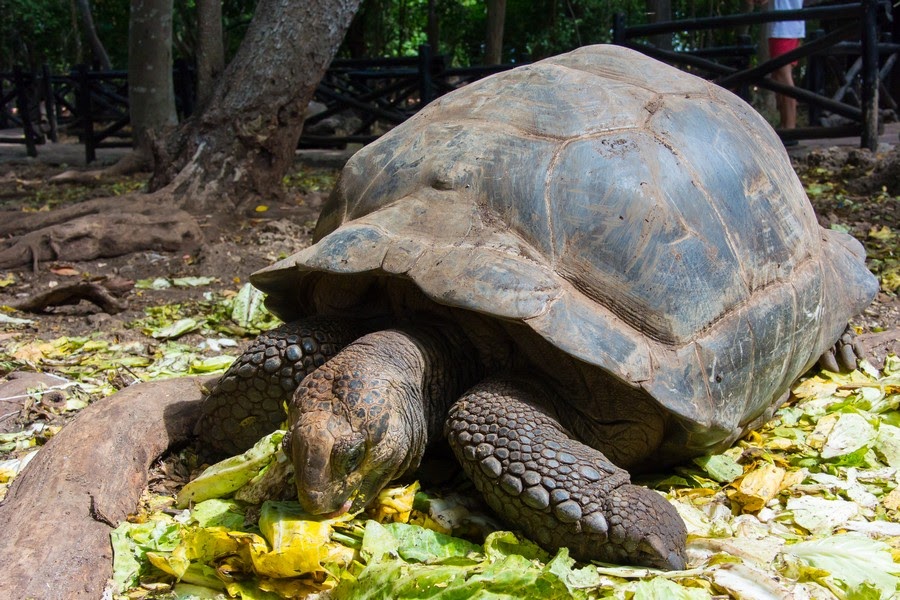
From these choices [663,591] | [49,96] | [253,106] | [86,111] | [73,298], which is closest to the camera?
[663,591]

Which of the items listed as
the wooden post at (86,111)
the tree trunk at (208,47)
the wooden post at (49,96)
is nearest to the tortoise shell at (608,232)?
the tree trunk at (208,47)

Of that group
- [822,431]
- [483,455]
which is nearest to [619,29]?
[822,431]

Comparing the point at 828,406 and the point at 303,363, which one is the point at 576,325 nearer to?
the point at 303,363

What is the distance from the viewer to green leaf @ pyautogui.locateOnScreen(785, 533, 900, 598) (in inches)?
85.4

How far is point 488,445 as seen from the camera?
7.78ft

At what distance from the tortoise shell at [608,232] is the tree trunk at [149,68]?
A: 7.66 meters

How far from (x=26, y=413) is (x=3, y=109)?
56.6ft

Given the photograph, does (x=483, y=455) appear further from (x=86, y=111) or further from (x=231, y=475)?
(x=86, y=111)

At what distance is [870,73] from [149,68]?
766 centimetres

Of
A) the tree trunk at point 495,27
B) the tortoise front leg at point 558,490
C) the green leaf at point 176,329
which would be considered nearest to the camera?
the tortoise front leg at point 558,490

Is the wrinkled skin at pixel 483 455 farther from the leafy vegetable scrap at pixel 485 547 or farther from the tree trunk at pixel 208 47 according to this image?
the tree trunk at pixel 208 47

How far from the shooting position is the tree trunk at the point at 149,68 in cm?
989

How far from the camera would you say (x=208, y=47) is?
364 inches

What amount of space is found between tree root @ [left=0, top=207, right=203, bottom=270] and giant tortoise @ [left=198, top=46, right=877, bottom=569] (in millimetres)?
3159
